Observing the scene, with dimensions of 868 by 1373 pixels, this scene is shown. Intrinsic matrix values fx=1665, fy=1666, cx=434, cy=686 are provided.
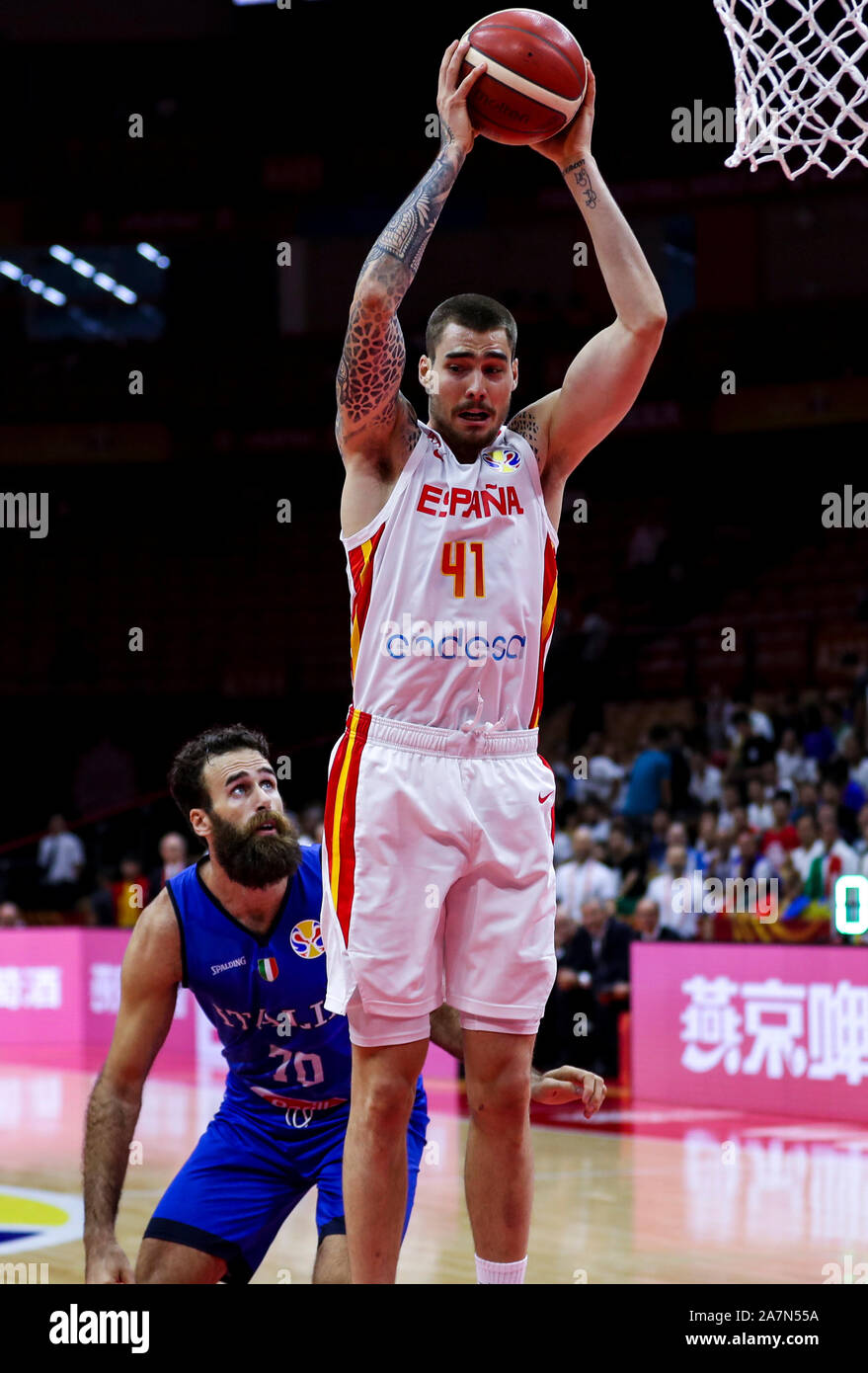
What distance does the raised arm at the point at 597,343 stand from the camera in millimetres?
3539

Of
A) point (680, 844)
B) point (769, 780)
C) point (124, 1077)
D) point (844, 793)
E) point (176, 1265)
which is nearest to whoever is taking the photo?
point (124, 1077)

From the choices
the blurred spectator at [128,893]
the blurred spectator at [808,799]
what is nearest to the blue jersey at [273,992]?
the blurred spectator at [808,799]

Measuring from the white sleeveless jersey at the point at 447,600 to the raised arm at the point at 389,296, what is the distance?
13 cm

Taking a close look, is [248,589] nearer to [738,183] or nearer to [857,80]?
[738,183]

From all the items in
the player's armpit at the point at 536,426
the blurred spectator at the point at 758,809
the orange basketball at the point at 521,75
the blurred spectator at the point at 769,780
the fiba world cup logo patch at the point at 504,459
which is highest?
the orange basketball at the point at 521,75

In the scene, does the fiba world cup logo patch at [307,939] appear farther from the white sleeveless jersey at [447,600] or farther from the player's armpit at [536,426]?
the player's armpit at [536,426]

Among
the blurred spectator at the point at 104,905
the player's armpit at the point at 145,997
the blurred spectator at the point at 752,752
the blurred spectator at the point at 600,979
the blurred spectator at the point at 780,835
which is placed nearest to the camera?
the player's armpit at the point at 145,997

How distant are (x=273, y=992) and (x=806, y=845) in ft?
24.4

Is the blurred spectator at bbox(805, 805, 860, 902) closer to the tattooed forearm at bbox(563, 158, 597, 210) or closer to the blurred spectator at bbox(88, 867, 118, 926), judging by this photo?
the blurred spectator at bbox(88, 867, 118, 926)

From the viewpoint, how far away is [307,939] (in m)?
4.46

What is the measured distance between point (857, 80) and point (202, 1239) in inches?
147

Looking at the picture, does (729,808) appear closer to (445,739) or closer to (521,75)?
(445,739)

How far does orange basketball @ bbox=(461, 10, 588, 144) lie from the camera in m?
3.46

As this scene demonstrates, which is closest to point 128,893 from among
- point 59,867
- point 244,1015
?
point 59,867
